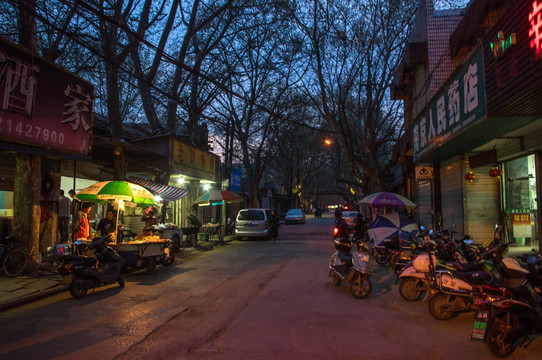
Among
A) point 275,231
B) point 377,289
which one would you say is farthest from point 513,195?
point 275,231

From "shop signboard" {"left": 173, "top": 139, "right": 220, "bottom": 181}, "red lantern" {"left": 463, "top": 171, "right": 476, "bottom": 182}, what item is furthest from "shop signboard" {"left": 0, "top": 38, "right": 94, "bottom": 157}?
"red lantern" {"left": 463, "top": 171, "right": 476, "bottom": 182}

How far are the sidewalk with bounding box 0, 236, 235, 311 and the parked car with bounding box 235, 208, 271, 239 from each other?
37.3 ft

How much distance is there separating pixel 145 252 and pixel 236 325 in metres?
5.51

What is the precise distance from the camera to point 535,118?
7.58 m

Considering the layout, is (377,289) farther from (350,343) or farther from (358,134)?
(358,134)

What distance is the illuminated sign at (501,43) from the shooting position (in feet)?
20.9

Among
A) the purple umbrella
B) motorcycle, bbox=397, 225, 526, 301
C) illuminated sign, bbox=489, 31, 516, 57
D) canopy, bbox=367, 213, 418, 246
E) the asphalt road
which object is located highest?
illuminated sign, bbox=489, 31, 516, 57

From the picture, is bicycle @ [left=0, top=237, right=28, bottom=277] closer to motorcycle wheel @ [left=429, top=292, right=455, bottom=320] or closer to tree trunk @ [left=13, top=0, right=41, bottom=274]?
tree trunk @ [left=13, top=0, right=41, bottom=274]

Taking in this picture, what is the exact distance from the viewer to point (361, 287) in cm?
733

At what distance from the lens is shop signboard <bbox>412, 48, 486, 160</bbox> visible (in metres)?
7.86

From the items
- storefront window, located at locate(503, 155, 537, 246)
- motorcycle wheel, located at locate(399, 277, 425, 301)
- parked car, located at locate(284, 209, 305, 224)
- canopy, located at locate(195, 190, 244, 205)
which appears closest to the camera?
motorcycle wheel, located at locate(399, 277, 425, 301)

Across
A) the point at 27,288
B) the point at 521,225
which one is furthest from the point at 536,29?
the point at 27,288

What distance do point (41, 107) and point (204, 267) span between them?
6.07 metres

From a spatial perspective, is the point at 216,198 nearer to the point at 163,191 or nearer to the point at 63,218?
the point at 163,191
